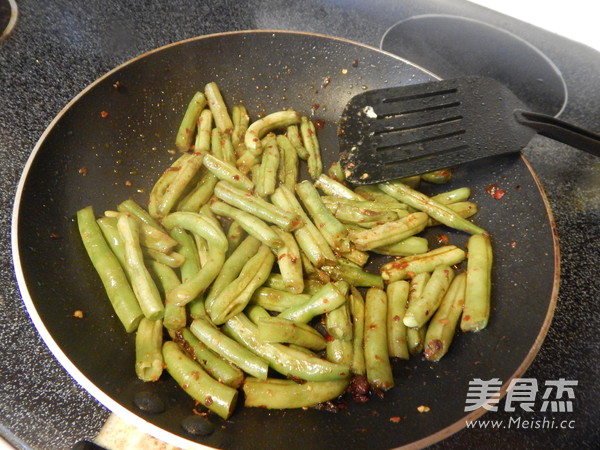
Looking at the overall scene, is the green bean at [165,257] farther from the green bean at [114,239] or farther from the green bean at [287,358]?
the green bean at [287,358]

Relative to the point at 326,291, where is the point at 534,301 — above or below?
above

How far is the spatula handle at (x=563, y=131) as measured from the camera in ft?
8.54

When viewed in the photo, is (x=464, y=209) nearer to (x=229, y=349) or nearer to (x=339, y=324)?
(x=339, y=324)

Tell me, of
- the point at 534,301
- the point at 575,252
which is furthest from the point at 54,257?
the point at 575,252

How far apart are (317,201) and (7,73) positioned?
2.83m

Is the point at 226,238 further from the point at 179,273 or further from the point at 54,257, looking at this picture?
the point at 54,257

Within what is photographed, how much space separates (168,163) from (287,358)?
1.78 meters

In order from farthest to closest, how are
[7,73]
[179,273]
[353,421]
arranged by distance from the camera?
[7,73] → [179,273] → [353,421]

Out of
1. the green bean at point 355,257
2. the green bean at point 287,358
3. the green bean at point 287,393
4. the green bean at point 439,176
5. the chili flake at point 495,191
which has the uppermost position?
the chili flake at point 495,191

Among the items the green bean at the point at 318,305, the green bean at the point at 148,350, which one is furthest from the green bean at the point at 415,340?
the green bean at the point at 148,350

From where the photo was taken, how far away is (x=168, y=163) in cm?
330

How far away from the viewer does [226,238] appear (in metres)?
2.77

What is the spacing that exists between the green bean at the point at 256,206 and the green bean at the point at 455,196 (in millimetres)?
1028

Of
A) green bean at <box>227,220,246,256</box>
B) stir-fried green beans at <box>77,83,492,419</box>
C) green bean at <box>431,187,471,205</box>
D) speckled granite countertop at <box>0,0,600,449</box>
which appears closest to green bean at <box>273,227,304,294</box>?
stir-fried green beans at <box>77,83,492,419</box>
